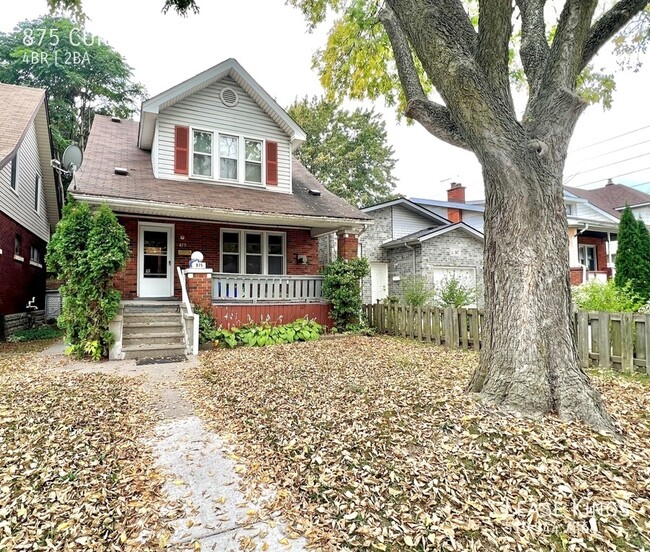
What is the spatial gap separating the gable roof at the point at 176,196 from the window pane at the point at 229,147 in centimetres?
104

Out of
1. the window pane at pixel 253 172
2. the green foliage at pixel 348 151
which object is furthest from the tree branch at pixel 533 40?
the green foliage at pixel 348 151

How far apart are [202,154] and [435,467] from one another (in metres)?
10.5

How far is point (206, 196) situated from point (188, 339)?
3.90 metres

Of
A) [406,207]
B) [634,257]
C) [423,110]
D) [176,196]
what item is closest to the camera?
[423,110]

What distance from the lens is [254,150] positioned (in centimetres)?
1160

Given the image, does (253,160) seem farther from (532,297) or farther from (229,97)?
(532,297)

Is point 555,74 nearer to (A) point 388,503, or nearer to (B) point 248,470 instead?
(A) point 388,503

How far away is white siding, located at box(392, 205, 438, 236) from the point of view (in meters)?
17.0

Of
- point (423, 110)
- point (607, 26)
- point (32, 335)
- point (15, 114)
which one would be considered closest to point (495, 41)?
point (423, 110)

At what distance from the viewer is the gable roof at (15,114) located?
9.86 m

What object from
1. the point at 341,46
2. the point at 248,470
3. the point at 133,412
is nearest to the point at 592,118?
the point at 341,46

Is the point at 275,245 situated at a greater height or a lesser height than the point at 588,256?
lesser

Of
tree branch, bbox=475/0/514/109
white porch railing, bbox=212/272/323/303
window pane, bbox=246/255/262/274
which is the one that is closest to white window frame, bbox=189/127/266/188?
window pane, bbox=246/255/262/274

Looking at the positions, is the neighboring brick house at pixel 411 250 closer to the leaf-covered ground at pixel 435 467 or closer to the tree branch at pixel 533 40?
the tree branch at pixel 533 40
